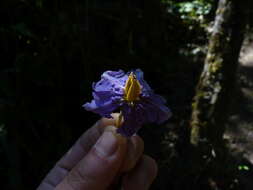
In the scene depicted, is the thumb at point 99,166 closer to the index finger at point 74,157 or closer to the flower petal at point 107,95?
the flower petal at point 107,95

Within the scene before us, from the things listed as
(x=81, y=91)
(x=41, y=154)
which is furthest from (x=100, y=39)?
(x=41, y=154)

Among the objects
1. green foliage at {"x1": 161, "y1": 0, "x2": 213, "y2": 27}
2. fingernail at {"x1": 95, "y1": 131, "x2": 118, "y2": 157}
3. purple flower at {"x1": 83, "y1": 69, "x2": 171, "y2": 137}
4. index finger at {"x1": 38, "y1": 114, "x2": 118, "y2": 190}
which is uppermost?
green foliage at {"x1": 161, "y1": 0, "x2": 213, "y2": 27}

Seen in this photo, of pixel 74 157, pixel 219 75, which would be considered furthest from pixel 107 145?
pixel 219 75

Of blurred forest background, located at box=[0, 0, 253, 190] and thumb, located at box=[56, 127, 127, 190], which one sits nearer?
thumb, located at box=[56, 127, 127, 190]

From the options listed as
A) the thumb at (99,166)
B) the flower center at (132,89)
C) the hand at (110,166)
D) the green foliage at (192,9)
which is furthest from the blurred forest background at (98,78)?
the flower center at (132,89)

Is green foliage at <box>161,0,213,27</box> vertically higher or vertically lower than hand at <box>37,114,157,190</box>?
higher

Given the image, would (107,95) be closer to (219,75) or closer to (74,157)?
(74,157)

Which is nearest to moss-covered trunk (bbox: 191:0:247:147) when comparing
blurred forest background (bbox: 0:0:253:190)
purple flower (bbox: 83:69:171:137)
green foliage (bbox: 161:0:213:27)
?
blurred forest background (bbox: 0:0:253:190)

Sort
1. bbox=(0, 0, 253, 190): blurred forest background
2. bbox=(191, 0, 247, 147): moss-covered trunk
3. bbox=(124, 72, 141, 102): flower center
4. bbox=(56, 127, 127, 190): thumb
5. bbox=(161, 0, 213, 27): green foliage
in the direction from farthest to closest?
bbox=(161, 0, 213, 27): green foliage
bbox=(0, 0, 253, 190): blurred forest background
bbox=(191, 0, 247, 147): moss-covered trunk
bbox=(56, 127, 127, 190): thumb
bbox=(124, 72, 141, 102): flower center

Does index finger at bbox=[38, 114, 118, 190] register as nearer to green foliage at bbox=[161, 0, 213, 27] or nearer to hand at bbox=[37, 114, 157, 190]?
hand at bbox=[37, 114, 157, 190]
